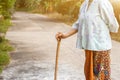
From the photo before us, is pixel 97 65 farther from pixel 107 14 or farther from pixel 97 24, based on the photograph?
pixel 107 14

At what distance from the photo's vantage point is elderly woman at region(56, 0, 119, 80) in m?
4.29

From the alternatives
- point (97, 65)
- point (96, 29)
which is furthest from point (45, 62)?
point (96, 29)

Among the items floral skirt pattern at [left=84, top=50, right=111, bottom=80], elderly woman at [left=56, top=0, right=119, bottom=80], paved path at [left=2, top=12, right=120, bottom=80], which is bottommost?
paved path at [left=2, top=12, right=120, bottom=80]

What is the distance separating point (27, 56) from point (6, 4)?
222 inches

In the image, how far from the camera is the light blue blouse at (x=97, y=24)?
4289 mm

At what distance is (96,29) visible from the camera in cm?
431

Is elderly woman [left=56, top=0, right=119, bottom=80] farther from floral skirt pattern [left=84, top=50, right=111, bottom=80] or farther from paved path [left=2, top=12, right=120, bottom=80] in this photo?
paved path [left=2, top=12, right=120, bottom=80]

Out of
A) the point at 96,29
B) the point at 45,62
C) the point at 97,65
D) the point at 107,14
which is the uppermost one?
the point at 107,14

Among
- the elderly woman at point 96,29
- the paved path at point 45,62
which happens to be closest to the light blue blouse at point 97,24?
the elderly woman at point 96,29

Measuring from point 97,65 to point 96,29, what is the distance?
0.48m

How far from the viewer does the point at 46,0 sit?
32156 mm

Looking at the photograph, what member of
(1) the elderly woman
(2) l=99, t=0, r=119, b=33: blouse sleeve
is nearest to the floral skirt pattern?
(1) the elderly woman

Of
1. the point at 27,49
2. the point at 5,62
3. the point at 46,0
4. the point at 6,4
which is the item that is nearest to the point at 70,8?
the point at 46,0

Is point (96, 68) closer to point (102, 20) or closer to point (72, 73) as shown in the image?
point (102, 20)
